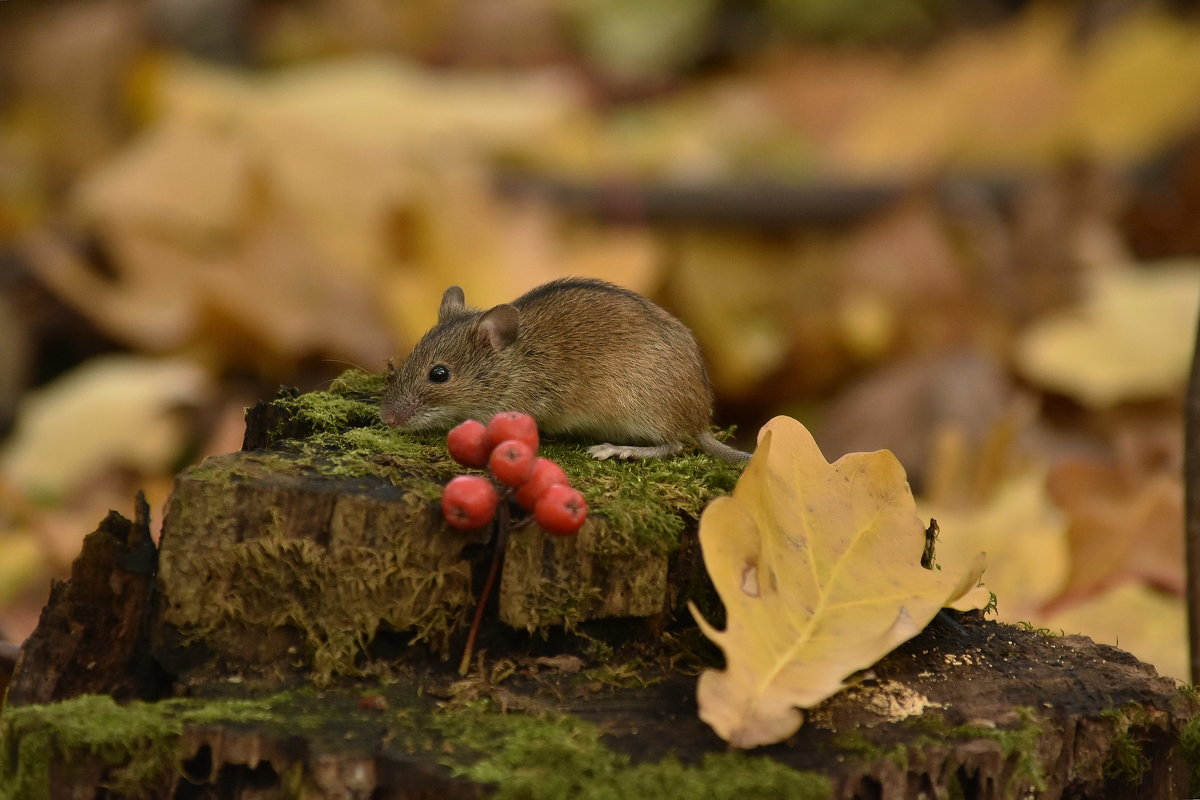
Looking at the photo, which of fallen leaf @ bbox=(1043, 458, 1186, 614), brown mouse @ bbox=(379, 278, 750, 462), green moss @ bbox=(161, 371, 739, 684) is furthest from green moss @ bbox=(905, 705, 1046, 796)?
fallen leaf @ bbox=(1043, 458, 1186, 614)

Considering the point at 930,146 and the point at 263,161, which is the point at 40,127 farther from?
the point at 930,146

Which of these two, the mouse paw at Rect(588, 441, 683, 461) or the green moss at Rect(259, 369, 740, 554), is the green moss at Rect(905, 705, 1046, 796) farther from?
the mouse paw at Rect(588, 441, 683, 461)

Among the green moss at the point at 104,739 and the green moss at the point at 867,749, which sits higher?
the green moss at the point at 867,749

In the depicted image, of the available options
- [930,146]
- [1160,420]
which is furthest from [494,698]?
[930,146]

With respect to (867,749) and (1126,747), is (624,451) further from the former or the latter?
(1126,747)

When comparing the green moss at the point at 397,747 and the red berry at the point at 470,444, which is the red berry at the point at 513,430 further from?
the green moss at the point at 397,747

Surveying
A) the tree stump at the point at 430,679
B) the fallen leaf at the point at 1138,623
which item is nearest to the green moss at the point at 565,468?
the tree stump at the point at 430,679

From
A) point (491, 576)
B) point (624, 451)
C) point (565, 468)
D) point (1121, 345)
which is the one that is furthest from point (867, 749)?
point (1121, 345)
